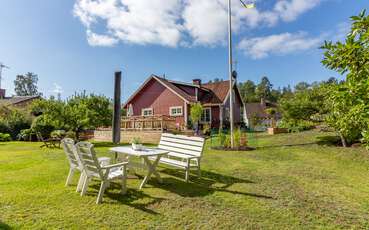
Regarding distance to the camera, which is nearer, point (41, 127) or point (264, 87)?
point (41, 127)

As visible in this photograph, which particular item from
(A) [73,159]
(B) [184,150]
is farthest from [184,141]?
(A) [73,159]

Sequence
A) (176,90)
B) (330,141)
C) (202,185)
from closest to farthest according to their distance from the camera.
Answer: (202,185) < (330,141) < (176,90)

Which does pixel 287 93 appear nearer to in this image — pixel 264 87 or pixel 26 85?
pixel 264 87

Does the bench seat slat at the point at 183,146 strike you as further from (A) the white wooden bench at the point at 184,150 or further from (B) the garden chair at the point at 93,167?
(B) the garden chair at the point at 93,167

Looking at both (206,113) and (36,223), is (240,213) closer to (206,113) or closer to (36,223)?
(36,223)

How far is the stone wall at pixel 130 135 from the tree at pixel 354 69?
12404mm

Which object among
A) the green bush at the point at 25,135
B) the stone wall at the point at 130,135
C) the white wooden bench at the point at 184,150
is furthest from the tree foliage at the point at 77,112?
the white wooden bench at the point at 184,150

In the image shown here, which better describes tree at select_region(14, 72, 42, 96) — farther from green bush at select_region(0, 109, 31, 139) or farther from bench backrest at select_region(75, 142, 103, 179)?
bench backrest at select_region(75, 142, 103, 179)

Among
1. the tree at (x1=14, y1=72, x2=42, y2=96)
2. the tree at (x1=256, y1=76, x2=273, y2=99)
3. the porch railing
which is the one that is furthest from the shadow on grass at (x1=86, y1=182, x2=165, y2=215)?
the tree at (x1=14, y1=72, x2=42, y2=96)

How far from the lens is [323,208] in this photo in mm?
3582

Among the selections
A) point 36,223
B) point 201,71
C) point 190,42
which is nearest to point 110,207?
point 36,223

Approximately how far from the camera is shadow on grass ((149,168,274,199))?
4324mm

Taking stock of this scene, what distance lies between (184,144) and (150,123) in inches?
399

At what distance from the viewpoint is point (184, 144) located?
227 inches
